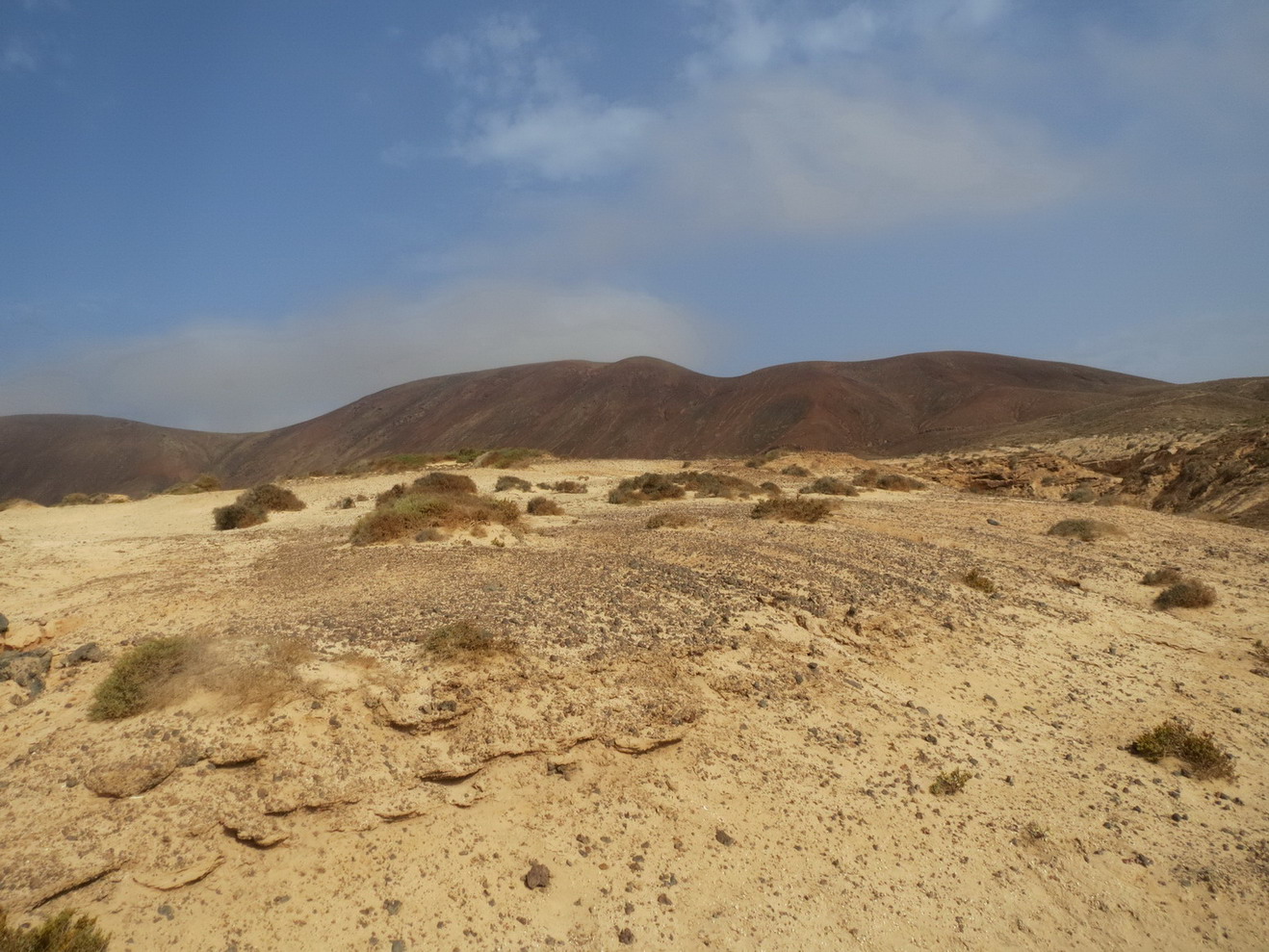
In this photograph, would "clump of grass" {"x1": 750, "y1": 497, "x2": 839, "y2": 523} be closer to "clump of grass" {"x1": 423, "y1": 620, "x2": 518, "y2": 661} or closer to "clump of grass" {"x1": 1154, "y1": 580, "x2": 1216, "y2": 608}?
"clump of grass" {"x1": 1154, "y1": 580, "x2": 1216, "y2": 608}

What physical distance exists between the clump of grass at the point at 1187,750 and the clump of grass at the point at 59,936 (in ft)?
25.6

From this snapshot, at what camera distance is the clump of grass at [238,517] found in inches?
621

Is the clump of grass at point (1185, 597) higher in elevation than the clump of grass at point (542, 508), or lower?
lower

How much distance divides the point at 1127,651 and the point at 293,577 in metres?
10.4

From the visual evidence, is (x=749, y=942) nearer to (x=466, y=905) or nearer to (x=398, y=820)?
(x=466, y=905)

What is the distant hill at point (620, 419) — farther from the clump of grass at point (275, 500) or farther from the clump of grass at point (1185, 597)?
the clump of grass at point (275, 500)

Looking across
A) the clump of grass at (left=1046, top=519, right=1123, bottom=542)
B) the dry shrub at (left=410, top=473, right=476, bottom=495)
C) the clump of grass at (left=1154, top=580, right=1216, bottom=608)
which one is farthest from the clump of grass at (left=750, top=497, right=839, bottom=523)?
the dry shrub at (left=410, top=473, right=476, bottom=495)

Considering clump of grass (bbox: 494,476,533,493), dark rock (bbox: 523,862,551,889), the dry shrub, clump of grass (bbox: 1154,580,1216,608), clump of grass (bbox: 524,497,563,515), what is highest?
the dry shrub

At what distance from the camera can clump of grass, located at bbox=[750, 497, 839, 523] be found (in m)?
14.2

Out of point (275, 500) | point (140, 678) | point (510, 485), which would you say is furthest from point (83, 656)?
point (510, 485)

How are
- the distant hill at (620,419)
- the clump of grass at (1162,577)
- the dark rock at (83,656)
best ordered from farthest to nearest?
the distant hill at (620,419) < the clump of grass at (1162,577) < the dark rock at (83,656)

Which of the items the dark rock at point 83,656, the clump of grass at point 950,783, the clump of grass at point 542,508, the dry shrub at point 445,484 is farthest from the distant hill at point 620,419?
the dark rock at point 83,656

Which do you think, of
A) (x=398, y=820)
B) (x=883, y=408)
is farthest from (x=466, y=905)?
(x=883, y=408)

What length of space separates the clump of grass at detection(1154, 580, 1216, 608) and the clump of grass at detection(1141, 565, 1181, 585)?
516mm
